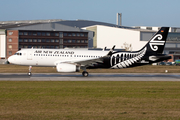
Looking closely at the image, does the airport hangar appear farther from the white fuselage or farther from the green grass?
the green grass

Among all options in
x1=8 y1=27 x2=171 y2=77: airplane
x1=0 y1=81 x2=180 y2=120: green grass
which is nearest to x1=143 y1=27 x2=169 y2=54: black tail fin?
x1=8 y1=27 x2=171 y2=77: airplane

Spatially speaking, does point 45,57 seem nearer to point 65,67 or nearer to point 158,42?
point 65,67

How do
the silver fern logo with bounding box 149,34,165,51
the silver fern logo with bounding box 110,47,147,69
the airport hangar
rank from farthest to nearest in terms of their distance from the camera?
1. the airport hangar
2. the silver fern logo with bounding box 149,34,165,51
3. the silver fern logo with bounding box 110,47,147,69

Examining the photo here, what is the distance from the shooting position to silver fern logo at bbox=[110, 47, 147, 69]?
3769 cm

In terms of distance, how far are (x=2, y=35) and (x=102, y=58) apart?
314 ft

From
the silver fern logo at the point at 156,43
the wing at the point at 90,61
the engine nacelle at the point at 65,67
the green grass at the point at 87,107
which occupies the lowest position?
the green grass at the point at 87,107

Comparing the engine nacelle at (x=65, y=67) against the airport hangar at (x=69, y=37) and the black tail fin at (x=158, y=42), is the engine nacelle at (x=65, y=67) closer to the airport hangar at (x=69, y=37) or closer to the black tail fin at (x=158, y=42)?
the black tail fin at (x=158, y=42)

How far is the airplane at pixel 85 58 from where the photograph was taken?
36.1 meters

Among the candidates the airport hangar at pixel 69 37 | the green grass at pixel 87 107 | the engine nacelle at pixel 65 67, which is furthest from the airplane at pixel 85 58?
the airport hangar at pixel 69 37

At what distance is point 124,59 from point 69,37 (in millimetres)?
93314

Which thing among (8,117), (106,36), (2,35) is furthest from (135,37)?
(8,117)

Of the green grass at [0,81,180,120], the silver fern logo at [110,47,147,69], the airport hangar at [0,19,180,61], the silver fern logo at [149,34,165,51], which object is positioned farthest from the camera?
the airport hangar at [0,19,180,61]

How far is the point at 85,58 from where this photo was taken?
3709 centimetres

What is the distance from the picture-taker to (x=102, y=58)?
36.4 metres
